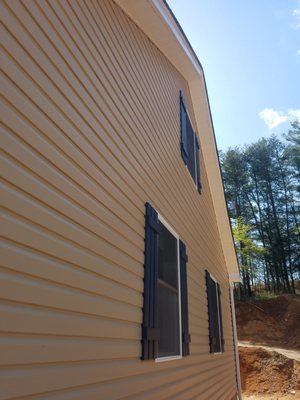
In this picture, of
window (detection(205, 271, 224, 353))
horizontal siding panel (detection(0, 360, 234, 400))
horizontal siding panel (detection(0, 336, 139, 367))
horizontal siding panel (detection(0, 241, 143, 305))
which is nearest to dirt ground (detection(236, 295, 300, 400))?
window (detection(205, 271, 224, 353))

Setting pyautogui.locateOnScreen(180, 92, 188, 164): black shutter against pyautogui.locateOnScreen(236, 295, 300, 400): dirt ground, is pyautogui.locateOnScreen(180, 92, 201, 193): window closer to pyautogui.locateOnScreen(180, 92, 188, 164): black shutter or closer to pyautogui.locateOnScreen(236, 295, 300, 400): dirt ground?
pyautogui.locateOnScreen(180, 92, 188, 164): black shutter

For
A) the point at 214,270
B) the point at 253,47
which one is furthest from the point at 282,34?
the point at 214,270

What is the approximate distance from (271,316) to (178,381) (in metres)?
19.0

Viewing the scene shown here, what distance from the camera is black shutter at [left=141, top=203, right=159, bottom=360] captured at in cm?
277

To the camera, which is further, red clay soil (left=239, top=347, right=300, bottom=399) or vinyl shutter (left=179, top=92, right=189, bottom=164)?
red clay soil (left=239, top=347, right=300, bottom=399)

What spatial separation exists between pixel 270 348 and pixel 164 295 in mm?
14681

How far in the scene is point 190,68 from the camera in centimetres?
598

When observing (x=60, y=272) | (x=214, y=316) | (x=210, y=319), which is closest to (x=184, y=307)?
(x=210, y=319)

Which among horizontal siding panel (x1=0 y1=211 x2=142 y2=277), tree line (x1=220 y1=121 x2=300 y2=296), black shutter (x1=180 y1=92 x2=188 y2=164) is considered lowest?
horizontal siding panel (x1=0 y1=211 x2=142 y2=277)

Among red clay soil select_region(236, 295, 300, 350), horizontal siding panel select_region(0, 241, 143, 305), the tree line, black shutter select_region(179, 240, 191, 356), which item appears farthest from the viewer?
the tree line

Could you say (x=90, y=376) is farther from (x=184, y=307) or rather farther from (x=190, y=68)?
(x=190, y=68)

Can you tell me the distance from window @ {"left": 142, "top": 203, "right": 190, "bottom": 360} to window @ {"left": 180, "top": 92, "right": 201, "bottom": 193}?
5.96ft

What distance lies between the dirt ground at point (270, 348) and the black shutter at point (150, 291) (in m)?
12.7

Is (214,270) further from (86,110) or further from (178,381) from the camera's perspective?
(86,110)
